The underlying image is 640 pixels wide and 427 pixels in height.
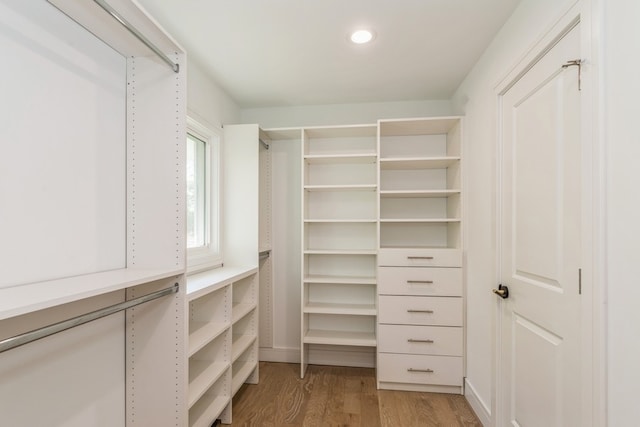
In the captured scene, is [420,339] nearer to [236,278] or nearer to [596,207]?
[236,278]

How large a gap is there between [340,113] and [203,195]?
1489 mm

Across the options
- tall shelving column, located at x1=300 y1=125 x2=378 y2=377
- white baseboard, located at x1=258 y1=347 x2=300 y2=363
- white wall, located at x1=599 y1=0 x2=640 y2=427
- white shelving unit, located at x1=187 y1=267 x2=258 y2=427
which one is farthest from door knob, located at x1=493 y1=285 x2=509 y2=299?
white baseboard, located at x1=258 y1=347 x2=300 y2=363

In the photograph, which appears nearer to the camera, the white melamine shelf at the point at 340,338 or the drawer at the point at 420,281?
the drawer at the point at 420,281

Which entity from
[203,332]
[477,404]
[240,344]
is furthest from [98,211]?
[477,404]

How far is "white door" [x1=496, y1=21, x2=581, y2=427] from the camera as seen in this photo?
1.16 metres

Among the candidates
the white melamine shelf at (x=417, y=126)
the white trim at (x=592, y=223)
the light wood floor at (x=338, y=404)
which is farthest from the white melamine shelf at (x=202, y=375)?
the white melamine shelf at (x=417, y=126)

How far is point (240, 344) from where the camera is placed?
2268mm

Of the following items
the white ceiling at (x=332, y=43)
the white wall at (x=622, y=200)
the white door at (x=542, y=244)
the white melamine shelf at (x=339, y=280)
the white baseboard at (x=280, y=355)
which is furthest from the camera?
the white baseboard at (x=280, y=355)

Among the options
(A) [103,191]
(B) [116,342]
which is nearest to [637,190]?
(A) [103,191]

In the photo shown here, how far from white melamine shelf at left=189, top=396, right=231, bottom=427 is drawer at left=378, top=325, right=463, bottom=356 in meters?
1.22

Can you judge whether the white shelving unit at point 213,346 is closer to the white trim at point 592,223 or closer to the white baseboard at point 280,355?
the white baseboard at point 280,355

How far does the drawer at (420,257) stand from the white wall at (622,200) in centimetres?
134

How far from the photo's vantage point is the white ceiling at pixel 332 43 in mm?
1559

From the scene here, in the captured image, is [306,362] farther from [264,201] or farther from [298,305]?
[264,201]
